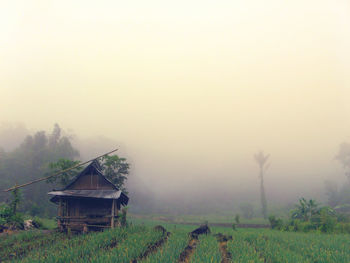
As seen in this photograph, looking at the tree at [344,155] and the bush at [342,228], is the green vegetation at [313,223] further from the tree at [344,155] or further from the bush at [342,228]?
the tree at [344,155]

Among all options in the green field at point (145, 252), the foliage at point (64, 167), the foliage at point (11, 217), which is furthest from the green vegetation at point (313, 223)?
the foliage at point (11, 217)

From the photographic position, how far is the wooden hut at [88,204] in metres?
18.8

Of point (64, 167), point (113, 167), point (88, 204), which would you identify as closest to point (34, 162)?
point (64, 167)

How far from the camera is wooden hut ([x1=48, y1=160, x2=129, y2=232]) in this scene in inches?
741

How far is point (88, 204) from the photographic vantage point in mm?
20203

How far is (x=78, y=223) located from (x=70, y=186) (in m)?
2.87

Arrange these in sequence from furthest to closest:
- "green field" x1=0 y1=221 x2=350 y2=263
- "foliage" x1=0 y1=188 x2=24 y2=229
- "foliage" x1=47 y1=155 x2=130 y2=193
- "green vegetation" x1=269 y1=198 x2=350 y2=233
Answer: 1. "foliage" x1=47 y1=155 x2=130 y2=193
2. "green vegetation" x1=269 y1=198 x2=350 y2=233
3. "foliage" x1=0 y1=188 x2=24 y2=229
4. "green field" x1=0 y1=221 x2=350 y2=263

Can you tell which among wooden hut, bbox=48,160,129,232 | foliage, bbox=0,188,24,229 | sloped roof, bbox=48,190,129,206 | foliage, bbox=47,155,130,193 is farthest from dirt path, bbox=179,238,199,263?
foliage, bbox=47,155,130,193

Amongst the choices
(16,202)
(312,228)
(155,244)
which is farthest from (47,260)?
(312,228)

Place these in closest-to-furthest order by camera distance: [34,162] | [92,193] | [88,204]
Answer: [92,193]
[88,204]
[34,162]

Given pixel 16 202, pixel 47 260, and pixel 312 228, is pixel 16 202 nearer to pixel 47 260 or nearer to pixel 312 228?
pixel 47 260

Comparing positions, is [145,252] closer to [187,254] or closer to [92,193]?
[187,254]

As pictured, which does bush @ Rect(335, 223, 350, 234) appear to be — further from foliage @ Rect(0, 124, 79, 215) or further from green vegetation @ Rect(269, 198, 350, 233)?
foliage @ Rect(0, 124, 79, 215)

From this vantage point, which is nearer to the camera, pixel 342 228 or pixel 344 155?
pixel 342 228
